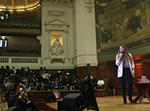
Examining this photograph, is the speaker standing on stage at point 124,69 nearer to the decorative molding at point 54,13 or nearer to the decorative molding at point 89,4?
the decorative molding at point 89,4

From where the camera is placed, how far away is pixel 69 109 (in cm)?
306

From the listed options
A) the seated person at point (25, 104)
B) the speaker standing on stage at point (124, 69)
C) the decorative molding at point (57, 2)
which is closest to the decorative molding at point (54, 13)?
the decorative molding at point (57, 2)

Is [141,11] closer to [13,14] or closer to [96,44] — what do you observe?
[96,44]

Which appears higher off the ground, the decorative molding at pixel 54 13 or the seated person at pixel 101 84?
the decorative molding at pixel 54 13

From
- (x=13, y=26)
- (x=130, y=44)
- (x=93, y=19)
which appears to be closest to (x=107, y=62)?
(x=130, y=44)

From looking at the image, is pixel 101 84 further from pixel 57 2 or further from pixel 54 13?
pixel 57 2

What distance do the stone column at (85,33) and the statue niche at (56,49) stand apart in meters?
1.70

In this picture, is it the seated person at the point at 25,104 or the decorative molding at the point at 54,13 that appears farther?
the decorative molding at the point at 54,13

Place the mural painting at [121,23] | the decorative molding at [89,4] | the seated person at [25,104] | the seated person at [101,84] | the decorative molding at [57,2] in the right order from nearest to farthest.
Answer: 1. the seated person at [25,104]
2. the mural painting at [121,23]
3. the seated person at [101,84]
4. the decorative molding at [89,4]
5. the decorative molding at [57,2]

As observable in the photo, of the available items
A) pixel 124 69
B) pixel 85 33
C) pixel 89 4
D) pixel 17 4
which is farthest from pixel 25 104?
pixel 17 4

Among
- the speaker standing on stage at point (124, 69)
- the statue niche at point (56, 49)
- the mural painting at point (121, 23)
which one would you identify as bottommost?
the speaker standing on stage at point (124, 69)

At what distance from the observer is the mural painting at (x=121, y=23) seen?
1091 centimetres

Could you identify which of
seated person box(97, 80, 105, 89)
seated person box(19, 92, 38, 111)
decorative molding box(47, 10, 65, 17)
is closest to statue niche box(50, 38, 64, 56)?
decorative molding box(47, 10, 65, 17)

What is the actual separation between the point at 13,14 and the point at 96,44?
772 cm
